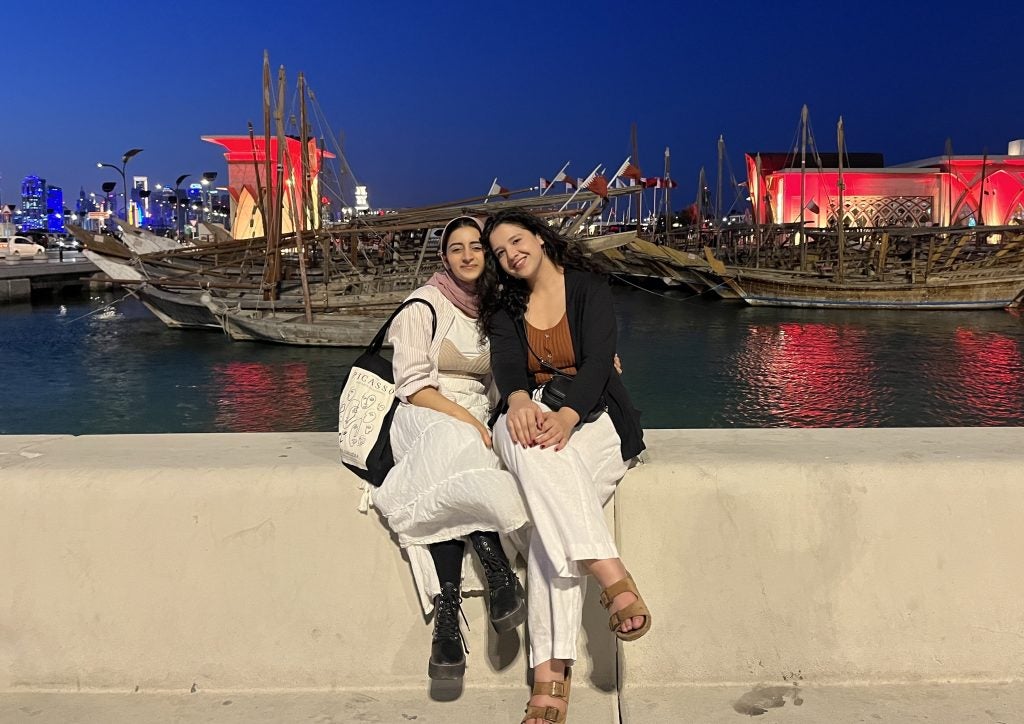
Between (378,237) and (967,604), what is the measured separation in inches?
800

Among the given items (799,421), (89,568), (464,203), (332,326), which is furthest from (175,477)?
(464,203)

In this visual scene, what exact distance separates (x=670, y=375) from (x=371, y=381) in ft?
45.4

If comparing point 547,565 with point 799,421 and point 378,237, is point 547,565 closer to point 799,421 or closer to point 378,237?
point 799,421

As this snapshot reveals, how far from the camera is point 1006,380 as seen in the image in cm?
1543

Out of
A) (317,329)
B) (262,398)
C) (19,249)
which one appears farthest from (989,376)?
(19,249)

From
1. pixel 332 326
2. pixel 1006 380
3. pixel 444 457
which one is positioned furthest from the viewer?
pixel 332 326

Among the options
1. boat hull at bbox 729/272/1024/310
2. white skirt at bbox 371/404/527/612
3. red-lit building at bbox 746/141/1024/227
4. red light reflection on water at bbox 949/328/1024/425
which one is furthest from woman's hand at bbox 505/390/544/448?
red-lit building at bbox 746/141/1024/227

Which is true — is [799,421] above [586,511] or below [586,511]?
below

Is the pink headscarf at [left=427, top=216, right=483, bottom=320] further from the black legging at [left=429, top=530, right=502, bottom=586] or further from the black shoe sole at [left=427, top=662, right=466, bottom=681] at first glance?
the black shoe sole at [left=427, top=662, right=466, bottom=681]

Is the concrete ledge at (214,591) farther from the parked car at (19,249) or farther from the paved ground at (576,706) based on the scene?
the parked car at (19,249)

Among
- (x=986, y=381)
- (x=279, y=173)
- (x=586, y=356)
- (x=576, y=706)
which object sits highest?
(x=279, y=173)

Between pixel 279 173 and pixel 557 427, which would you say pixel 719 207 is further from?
pixel 557 427

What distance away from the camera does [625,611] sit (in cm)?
229

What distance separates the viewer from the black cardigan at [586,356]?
8.86 feet
